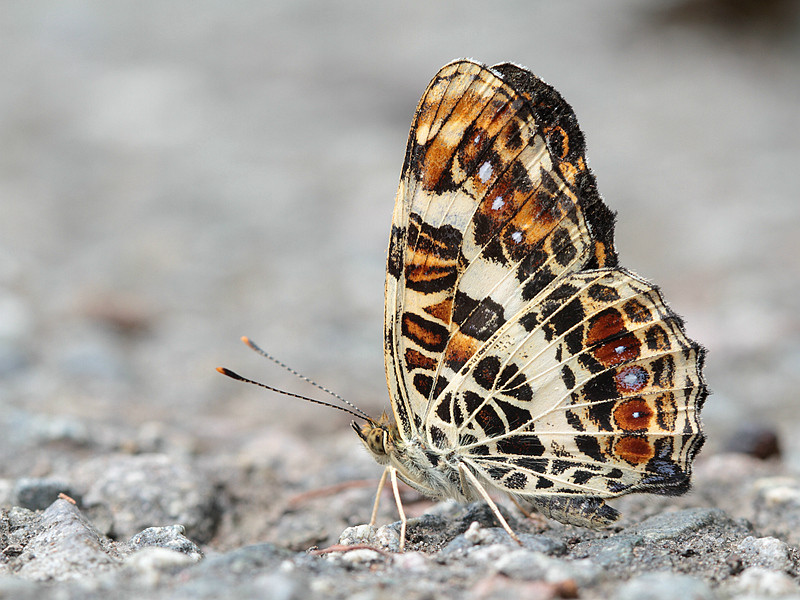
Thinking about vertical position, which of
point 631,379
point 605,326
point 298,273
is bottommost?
point 631,379

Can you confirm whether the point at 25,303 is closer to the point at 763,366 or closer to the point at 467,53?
the point at 763,366

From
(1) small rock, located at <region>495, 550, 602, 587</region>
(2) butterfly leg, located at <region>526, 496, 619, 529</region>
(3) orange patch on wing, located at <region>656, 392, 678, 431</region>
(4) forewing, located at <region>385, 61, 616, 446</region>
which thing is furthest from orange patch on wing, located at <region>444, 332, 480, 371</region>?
(1) small rock, located at <region>495, 550, 602, 587</region>

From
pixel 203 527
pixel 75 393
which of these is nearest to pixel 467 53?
pixel 75 393

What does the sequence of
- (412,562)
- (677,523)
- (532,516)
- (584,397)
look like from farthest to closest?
Result: (532,516) < (584,397) < (677,523) < (412,562)

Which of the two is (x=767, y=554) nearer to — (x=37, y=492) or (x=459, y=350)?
(x=459, y=350)

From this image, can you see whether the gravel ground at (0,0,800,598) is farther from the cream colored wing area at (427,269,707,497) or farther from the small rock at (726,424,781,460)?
the cream colored wing area at (427,269,707,497)

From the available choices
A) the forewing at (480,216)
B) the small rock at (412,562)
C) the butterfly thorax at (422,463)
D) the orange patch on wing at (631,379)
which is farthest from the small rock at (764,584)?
the forewing at (480,216)

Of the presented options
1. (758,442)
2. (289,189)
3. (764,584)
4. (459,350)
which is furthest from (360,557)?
(289,189)
